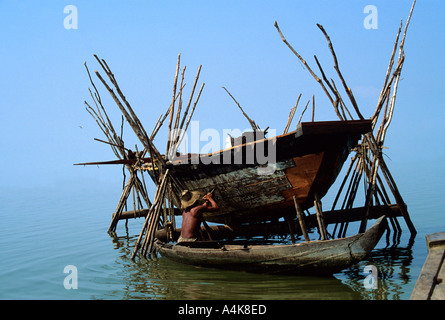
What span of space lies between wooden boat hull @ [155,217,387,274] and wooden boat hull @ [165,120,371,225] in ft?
4.84

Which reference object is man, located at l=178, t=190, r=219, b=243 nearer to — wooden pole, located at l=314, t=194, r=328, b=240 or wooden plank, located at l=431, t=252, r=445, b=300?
wooden pole, located at l=314, t=194, r=328, b=240

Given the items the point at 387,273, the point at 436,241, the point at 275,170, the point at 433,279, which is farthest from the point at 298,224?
the point at 433,279

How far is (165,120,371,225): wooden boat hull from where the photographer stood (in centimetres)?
690

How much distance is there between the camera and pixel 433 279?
3.88 metres

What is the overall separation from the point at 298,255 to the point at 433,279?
2.39 m

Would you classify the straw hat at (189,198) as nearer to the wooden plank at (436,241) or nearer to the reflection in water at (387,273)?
the reflection in water at (387,273)

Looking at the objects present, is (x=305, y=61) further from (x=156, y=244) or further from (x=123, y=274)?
(x=123, y=274)

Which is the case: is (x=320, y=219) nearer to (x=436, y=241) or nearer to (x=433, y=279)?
(x=436, y=241)

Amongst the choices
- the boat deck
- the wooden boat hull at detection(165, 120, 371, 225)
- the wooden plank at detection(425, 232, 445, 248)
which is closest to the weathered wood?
the wooden boat hull at detection(165, 120, 371, 225)

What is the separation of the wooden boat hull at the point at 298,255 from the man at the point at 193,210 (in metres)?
0.46

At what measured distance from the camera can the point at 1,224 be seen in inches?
674

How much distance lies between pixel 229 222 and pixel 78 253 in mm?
3931

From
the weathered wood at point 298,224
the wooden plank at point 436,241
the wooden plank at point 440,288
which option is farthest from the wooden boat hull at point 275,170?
the wooden plank at point 440,288

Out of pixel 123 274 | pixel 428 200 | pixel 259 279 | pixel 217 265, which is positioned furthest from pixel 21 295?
pixel 428 200
